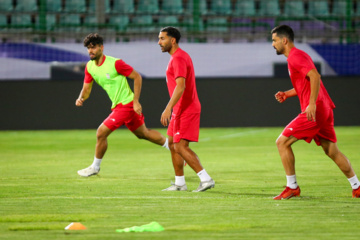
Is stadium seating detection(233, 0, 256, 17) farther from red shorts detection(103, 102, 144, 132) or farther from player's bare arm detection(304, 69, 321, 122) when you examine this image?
player's bare arm detection(304, 69, 321, 122)

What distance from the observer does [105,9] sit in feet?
76.6

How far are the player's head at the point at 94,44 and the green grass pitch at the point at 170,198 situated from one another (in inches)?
72.0

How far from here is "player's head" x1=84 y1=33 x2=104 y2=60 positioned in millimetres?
10234

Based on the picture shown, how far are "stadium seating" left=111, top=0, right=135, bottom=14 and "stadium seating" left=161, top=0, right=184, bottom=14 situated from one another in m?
1.06

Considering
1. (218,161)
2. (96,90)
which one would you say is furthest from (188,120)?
(96,90)

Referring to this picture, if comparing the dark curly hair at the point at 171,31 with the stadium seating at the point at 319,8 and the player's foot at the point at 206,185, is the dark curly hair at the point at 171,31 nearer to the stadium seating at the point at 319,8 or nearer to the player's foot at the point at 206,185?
the player's foot at the point at 206,185

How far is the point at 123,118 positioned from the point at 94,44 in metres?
1.24

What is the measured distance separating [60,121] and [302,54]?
51.3 ft

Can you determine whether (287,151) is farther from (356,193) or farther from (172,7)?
(172,7)

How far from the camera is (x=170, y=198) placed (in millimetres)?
7773

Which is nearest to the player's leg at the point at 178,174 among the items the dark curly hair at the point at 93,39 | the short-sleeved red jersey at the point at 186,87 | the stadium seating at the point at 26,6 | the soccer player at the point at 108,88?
the short-sleeved red jersey at the point at 186,87

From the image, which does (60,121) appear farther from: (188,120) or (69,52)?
(188,120)

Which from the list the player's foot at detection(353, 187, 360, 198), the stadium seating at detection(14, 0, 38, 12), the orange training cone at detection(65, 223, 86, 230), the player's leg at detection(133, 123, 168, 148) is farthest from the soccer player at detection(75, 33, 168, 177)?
the stadium seating at detection(14, 0, 38, 12)

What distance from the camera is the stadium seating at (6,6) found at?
22922mm
